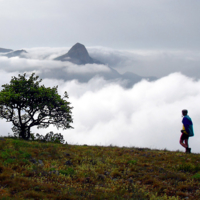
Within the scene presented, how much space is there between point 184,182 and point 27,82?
2222 cm

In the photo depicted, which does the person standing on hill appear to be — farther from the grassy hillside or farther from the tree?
the tree

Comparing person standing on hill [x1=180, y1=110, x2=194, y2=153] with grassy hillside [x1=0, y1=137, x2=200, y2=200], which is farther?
person standing on hill [x1=180, y1=110, x2=194, y2=153]

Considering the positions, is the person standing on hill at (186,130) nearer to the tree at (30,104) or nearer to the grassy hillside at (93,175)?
the grassy hillside at (93,175)

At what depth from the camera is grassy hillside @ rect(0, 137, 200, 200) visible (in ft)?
28.2

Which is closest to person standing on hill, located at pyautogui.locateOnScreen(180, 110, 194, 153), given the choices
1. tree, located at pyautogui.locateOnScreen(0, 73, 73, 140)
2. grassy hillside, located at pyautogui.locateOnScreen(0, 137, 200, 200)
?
grassy hillside, located at pyautogui.locateOnScreen(0, 137, 200, 200)

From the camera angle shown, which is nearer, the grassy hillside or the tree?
the grassy hillside

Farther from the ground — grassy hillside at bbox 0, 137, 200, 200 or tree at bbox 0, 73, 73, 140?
tree at bbox 0, 73, 73, 140

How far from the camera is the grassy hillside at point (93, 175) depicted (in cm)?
861

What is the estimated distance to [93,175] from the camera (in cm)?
1118

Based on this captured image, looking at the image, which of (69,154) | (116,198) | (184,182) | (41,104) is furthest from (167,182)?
(41,104)

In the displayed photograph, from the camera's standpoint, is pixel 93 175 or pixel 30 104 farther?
pixel 30 104

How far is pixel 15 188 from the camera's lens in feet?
28.0

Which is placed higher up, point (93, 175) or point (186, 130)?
point (186, 130)

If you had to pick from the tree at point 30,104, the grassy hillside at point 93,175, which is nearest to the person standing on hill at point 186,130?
the grassy hillside at point 93,175
